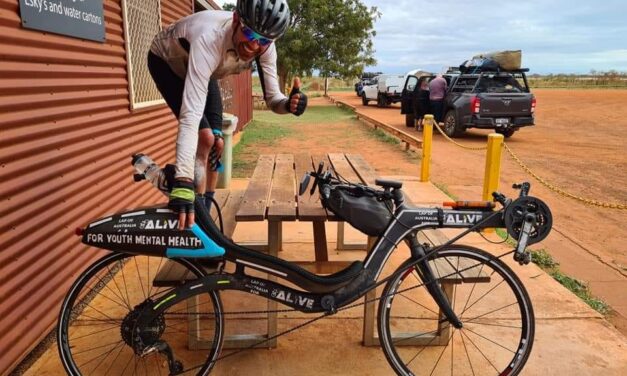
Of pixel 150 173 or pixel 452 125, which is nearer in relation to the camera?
pixel 150 173

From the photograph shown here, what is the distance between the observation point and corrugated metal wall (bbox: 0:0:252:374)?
289 cm

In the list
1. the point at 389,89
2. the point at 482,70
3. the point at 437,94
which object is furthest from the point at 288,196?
the point at 389,89

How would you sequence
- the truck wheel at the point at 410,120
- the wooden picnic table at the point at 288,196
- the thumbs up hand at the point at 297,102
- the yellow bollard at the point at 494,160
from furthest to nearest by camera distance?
the truck wheel at the point at 410,120
the yellow bollard at the point at 494,160
the thumbs up hand at the point at 297,102
the wooden picnic table at the point at 288,196

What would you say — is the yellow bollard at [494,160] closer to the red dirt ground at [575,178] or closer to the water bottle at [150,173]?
the red dirt ground at [575,178]

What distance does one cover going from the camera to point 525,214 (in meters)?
2.45

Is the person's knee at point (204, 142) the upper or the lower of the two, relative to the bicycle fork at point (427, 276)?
upper

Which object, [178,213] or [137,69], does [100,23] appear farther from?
[178,213]

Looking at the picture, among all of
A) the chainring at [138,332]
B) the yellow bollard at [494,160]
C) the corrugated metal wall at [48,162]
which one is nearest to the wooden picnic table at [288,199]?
the chainring at [138,332]

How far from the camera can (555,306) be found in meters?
3.89

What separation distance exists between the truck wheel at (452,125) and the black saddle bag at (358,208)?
12031mm

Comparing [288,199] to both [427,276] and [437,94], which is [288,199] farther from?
[437,94]

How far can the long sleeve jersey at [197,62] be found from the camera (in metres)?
2.32

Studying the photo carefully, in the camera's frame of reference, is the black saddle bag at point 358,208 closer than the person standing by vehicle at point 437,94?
Yes

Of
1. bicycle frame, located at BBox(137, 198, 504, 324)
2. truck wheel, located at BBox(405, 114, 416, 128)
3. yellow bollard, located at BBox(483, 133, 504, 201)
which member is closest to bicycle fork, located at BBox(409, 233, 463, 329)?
bicycle frame, located at BBox(137, 198, 504, 324)
